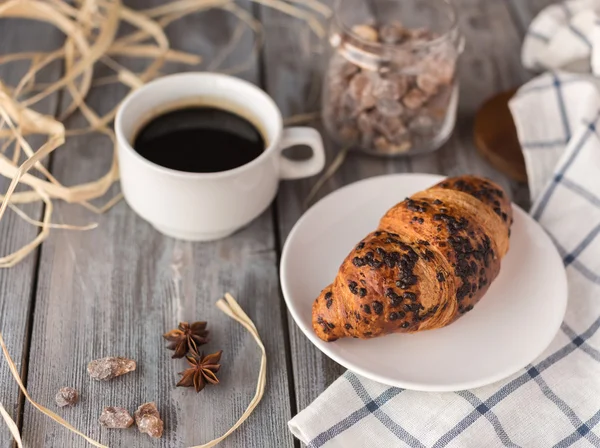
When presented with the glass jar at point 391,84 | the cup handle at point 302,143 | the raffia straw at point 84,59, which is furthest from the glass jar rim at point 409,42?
the raffia straw at point 84,59

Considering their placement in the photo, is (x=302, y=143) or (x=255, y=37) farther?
(x=255, y=37)

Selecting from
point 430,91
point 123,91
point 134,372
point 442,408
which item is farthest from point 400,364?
point 123,91

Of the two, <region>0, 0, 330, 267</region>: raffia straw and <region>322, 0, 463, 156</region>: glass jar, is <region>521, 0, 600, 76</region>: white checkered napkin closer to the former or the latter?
<region>322, 0, 463, 156</region>: glass jar

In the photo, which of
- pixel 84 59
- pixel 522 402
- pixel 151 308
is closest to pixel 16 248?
pixel 151 308

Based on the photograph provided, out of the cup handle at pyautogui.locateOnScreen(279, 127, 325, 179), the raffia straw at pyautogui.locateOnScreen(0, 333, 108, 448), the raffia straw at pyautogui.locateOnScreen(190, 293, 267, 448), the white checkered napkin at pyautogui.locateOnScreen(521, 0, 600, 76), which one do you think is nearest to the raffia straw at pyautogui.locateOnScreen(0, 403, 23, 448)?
the raffia straw at pyautogui.locateOnScreen(0, 333, 108, 448)

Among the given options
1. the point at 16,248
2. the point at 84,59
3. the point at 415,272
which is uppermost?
the point at 415,272

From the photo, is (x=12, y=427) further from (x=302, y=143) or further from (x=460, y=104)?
(x=460, y=104)

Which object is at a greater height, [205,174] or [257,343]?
[205,174]
